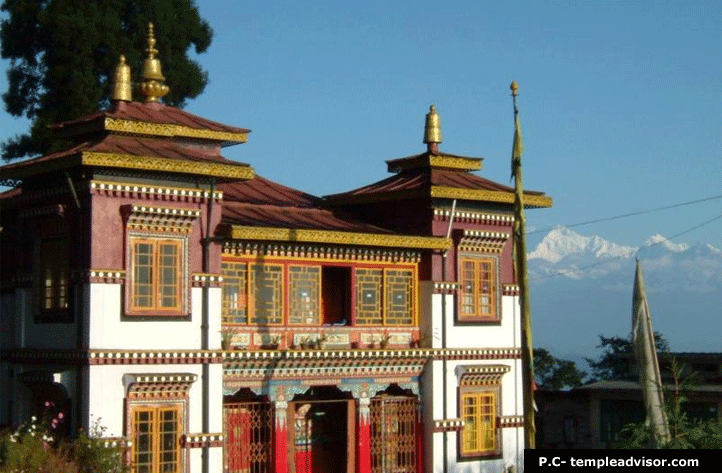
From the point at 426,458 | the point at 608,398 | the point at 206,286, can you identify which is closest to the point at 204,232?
the point at 206,286

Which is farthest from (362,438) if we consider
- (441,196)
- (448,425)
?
(441,196)

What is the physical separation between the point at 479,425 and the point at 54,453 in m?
9.91

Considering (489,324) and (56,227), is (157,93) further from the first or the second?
(489,324)

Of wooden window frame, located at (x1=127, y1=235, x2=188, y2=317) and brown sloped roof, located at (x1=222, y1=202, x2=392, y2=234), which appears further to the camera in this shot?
brown sloped roof, located at (x1=222, y1=202, x2=392, y2=234)

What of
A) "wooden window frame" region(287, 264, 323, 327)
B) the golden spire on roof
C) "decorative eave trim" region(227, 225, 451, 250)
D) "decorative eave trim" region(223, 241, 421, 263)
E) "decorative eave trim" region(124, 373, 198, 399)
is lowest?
"decorative eave trim" region(124, 373, 198, 399)

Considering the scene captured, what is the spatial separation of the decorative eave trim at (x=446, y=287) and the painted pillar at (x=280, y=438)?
4.23 metres

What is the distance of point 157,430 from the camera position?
24.7 metres

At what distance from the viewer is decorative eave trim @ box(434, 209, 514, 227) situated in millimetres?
29328

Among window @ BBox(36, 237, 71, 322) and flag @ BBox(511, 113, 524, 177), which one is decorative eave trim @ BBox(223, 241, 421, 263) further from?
flag @ BBox(511, 113, 524, 177)

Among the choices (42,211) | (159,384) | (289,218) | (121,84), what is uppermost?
(121,84)

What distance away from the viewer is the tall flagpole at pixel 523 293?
20.9m

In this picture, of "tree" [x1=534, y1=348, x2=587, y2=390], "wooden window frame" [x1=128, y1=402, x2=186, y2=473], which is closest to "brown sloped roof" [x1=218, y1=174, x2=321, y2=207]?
"wooden window frame" [x1=128, y1=402, x2=186, y2=473]

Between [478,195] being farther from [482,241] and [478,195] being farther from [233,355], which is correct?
[233,355]

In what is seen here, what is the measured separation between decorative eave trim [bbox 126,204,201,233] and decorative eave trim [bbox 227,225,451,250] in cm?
81
